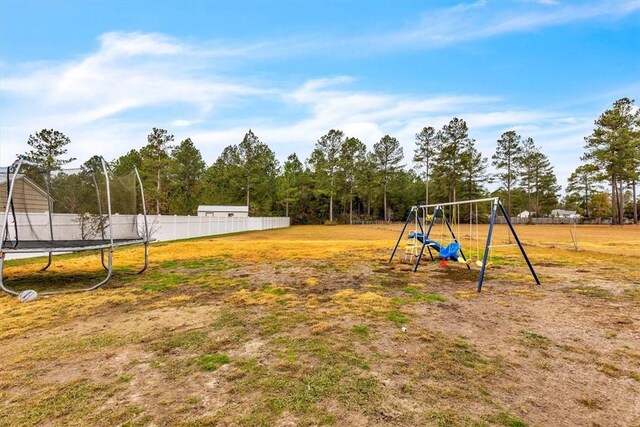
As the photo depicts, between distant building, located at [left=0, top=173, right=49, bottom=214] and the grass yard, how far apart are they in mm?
2167

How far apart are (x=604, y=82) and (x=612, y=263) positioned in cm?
1541

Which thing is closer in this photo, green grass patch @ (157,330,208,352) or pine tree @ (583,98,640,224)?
green grass patch @ (157,330,208,352)

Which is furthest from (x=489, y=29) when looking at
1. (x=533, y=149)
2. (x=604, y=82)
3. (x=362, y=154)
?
(x=533, y=149)

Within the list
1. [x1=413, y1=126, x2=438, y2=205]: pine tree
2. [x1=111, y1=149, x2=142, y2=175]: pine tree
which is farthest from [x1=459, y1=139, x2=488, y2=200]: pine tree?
[x1=111, y1=149, x2=142, y2=175]: pine tree

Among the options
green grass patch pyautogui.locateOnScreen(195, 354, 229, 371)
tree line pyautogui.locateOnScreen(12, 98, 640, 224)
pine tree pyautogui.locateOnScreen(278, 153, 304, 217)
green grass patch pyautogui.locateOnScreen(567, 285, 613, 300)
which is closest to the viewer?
green grass patch pyautogui.locateOnScreen(195, 354, 229, 371)

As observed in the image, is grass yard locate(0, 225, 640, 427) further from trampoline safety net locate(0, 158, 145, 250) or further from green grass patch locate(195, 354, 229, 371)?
trampoline safety net locate(0, 158, 145, 250)

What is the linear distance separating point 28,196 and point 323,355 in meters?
8.42

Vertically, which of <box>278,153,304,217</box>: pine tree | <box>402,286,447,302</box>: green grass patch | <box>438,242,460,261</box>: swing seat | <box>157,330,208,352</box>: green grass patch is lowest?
<box>402,286,447,302</box>: green grass patch

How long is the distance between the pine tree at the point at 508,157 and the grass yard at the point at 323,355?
5227 cm

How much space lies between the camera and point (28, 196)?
7531 mm

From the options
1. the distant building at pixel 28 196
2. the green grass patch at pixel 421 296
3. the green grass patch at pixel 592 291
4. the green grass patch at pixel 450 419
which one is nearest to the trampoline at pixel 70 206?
the distant building at pixel 28 196

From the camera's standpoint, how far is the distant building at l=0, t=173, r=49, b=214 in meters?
7.34

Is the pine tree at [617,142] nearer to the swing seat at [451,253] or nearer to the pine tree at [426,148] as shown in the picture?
the pine tree at [426,148]

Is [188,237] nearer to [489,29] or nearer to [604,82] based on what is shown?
[489,29]
